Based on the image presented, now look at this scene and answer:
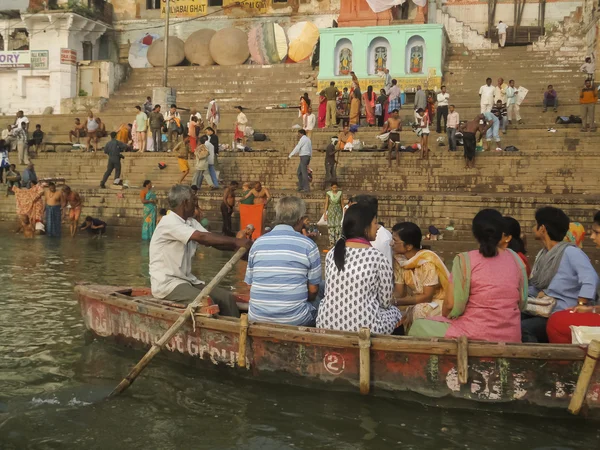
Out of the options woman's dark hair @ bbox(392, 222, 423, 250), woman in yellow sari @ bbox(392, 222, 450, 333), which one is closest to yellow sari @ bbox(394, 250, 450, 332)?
woman in yellow sari @ bbox(392, 222, 450, 333)

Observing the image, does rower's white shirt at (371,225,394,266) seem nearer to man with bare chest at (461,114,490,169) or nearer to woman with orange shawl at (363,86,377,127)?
man with bare chest at (461,114,490,169)

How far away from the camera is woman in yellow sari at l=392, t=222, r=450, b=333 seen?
573 cm

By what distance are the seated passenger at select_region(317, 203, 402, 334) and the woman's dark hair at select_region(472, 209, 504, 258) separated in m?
0.70

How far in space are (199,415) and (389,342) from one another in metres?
1.45

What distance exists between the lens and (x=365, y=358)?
526cm

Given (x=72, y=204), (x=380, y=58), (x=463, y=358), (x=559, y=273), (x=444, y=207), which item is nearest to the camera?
(x=463, y=358)

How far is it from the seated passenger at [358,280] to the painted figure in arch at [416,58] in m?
19.6


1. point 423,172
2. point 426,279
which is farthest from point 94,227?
point 426,279

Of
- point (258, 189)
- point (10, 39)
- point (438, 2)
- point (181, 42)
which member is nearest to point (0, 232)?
point (258, 189)

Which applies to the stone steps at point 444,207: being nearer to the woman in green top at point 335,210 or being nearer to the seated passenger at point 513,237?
the woman in green top at point 335,210

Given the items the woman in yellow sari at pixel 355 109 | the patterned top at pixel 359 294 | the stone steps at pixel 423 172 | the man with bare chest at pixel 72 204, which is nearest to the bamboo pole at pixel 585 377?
the patterned top at pixel 359 294

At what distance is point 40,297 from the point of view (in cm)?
895

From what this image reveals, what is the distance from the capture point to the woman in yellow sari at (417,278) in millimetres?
5730

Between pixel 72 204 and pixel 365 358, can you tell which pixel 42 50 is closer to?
pixel 72 204
